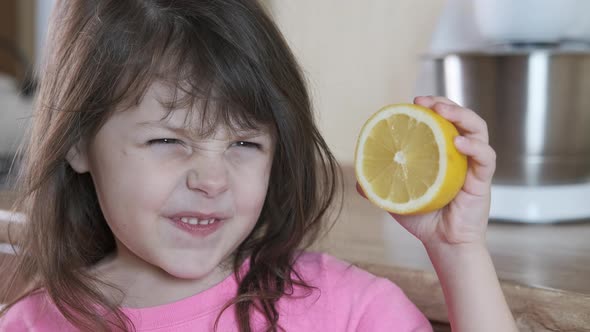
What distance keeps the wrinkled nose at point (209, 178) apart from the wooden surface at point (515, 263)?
0.68 feet

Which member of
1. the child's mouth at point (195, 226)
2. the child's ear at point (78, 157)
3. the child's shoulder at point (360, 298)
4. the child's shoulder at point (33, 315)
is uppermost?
the child's ear at point (78, 157)

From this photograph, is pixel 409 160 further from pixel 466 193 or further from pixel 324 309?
pixel 324 309

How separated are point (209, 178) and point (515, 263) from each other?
373 mm

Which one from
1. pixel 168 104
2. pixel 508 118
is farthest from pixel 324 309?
pixel 508 118

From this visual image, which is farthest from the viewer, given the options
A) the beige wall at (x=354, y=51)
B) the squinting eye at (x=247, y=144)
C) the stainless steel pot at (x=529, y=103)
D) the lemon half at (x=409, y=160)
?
the beige wall at (x=354, y=51)

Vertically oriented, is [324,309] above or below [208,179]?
below

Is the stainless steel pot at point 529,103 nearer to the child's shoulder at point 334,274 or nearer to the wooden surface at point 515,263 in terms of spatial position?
the wooden surface at point 515,263

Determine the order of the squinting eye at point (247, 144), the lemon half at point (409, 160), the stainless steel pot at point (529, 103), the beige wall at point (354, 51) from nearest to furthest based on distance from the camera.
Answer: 1. the lemon half at point (409, 160)
2. the squinting eye at point (247, 144)
3. the stainless steel pot at point (529, 103)
4. the beige wall at point (354, 51)

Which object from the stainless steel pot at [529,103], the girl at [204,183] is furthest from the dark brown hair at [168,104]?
the stainless steel pot at [529,103]

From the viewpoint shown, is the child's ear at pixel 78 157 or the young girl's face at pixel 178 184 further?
the child's ear at pixel 78 157

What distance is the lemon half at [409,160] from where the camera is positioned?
75 cm

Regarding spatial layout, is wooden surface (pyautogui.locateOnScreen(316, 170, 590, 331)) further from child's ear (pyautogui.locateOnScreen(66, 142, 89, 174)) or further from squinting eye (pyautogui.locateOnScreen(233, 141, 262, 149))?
child's ear (pyautogui.locateOnScreen(66, 142, 89, 174))

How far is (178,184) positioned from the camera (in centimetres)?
82

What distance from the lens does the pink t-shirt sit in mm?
844
